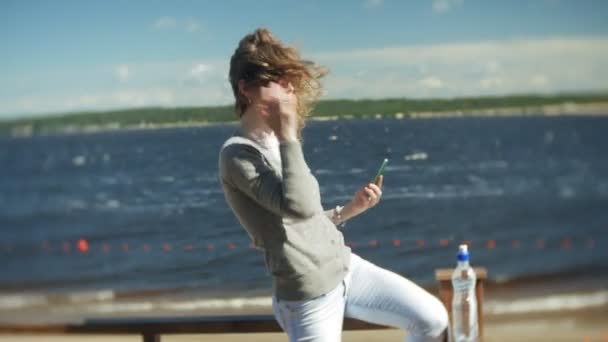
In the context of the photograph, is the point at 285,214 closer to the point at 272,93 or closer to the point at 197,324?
the point at 272,93

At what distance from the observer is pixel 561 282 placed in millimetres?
10609

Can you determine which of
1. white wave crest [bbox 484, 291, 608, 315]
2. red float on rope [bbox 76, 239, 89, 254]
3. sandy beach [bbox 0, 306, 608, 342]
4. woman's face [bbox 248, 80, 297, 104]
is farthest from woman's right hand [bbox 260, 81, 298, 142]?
red float on rope [bbox 76, 239, 89, 254]

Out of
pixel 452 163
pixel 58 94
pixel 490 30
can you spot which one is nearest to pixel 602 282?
pixel 452 163

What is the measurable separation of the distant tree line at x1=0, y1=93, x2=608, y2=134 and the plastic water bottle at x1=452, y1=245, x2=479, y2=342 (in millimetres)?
661

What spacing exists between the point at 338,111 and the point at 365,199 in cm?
266

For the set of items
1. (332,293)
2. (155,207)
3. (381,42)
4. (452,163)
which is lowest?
(332,293)

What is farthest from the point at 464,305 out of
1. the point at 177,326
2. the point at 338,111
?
the point at 338,111

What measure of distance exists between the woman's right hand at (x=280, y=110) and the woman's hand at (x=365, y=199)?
31 cm

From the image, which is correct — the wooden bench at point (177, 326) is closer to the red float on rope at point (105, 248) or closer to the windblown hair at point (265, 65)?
the windblown hair at point (265, 65)

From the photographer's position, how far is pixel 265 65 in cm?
152

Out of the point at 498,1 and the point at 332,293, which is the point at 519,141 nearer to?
the point at 498,1

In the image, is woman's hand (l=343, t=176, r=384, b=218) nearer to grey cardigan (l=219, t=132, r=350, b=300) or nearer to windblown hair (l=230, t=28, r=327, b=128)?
grey cardigan (l=219, t=132, r=350, b=300)

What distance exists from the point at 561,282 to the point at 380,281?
9673 millimetres

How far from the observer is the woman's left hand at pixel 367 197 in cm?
175
